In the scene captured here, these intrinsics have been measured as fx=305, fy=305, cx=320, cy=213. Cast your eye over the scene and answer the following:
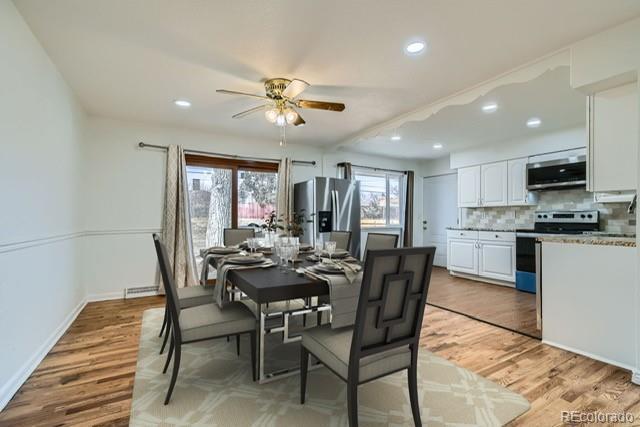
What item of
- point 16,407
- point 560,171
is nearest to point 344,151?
point 560,171

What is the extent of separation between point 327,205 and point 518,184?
126 inches

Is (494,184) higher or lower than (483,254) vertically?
higher

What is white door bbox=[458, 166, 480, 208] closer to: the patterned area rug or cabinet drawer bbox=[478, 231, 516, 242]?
cabinet drawer bbox=[478, 231, 516, 242]

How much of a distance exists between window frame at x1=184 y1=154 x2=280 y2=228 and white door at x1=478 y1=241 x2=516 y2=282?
3.95 metres

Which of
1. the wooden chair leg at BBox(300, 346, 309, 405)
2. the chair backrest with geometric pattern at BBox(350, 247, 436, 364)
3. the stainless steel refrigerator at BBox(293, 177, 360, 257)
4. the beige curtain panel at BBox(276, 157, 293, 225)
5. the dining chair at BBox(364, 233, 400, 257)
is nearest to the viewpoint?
the chair backrest with geometric pattern at BBox(350, 247, 436, 364)

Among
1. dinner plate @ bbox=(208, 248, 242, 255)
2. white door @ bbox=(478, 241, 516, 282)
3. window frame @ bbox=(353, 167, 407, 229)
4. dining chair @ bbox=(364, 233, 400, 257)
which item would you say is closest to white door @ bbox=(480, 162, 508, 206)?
white door @ bbox=(478, 241, 516, 282)

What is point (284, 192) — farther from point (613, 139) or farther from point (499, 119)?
point (613, 139)

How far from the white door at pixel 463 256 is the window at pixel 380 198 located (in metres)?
1.45

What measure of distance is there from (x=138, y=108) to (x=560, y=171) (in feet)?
19.0

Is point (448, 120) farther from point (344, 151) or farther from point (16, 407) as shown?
point (16, 407)

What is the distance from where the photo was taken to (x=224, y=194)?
16.1ft

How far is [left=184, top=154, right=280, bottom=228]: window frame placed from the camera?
15.4 ft

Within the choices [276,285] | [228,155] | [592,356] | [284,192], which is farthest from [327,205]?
[592,356]

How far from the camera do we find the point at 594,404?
6.02 ft
